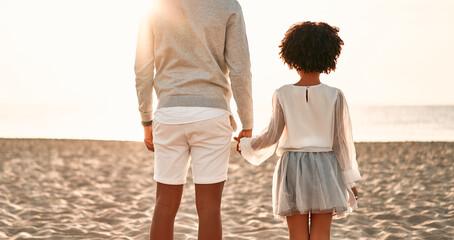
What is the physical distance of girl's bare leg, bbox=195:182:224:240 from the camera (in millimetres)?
3014

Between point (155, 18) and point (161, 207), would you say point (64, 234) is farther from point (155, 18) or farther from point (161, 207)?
point (155, 18)

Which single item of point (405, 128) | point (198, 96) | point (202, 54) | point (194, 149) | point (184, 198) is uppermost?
point (405, 128)

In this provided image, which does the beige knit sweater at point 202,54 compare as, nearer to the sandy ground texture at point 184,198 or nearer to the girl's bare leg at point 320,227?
the girl's bare leg at point 320,227

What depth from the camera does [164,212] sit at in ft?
10.1

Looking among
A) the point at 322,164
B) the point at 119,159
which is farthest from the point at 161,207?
the point at 119,159

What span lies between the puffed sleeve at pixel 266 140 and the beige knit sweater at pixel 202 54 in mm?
123

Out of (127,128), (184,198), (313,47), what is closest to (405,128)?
(127,128)

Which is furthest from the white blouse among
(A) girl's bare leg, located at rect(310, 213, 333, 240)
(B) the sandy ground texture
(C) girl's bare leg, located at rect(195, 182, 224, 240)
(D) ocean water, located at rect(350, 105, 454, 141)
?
(D) ocean water, located at rect(350, 105, 454, 141)

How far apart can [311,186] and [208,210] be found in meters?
0.58

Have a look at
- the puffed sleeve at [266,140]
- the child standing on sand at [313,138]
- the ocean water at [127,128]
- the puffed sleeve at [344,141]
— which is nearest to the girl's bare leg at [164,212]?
the puffed sleeve at [266,140]

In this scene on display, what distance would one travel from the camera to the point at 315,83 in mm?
3025

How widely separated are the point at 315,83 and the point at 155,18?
961 millimetres

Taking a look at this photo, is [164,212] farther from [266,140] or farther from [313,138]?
[313,138]

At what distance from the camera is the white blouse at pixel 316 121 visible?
2.99m
